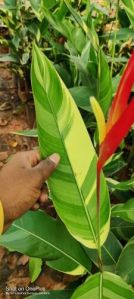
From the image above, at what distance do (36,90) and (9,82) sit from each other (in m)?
1.31

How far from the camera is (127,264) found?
3.44 ft

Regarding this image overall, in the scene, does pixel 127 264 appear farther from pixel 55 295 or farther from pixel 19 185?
pixel 19 185

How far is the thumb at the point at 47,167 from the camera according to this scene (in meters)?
0.87

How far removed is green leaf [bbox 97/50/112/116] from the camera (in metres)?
1.16

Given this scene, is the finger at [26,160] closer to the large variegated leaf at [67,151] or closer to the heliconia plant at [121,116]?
the large variegated leaf at [67,151]

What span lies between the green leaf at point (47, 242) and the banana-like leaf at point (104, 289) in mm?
142

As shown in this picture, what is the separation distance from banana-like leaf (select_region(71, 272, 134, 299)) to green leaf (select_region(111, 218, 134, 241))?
0.29 metres

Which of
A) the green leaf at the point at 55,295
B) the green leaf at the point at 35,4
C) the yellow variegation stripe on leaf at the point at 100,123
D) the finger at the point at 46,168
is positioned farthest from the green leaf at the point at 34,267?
the green leaf at the point at 35,4

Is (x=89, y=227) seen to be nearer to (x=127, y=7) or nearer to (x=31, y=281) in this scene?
(x=31, y=281)

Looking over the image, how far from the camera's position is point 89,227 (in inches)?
36.4

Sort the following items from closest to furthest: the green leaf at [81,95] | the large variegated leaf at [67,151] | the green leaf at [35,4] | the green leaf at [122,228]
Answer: the large variegated leaf at [67,151] → the green leaf at [122,228] → the green leaf at [81,95] → the green leaf at [35,4]

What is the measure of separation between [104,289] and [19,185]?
28 cm

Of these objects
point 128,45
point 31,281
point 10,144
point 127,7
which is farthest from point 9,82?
point 31,281

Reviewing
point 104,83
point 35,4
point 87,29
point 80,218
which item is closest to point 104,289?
point 80,218
